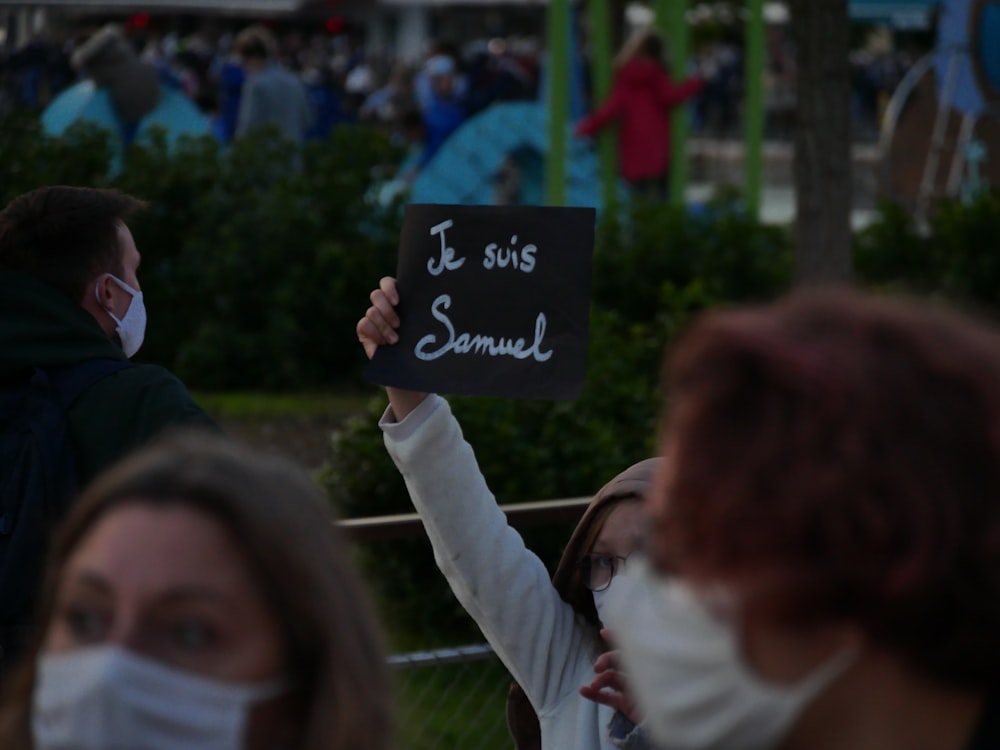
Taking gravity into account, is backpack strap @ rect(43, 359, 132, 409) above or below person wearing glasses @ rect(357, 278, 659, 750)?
above

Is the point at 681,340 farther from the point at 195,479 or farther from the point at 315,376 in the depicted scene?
the point at 315,376

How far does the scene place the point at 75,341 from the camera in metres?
3.37

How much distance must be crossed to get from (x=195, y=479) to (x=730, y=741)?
63cm

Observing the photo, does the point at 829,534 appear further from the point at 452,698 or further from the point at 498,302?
the point at 452,698

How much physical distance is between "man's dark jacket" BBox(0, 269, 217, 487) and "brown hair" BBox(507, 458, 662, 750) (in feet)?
2.48

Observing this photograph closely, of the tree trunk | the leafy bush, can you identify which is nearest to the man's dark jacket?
the tree trunk

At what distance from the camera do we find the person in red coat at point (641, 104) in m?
12.8

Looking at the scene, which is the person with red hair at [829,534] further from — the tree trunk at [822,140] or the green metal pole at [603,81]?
the green metal pole at [603,81]

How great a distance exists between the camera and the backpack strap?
330 cm

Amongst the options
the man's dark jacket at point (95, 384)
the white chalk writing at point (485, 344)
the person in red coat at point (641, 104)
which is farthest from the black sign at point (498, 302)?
the person in red coat at point (641, 104)

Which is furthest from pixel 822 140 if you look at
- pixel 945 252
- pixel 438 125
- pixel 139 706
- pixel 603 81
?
pixel 139 706

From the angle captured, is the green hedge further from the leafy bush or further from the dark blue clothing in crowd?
the dark blue clothing in crowd

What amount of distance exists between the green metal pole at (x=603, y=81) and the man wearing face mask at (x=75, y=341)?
29.2 feet

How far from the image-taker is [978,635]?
1489mm
